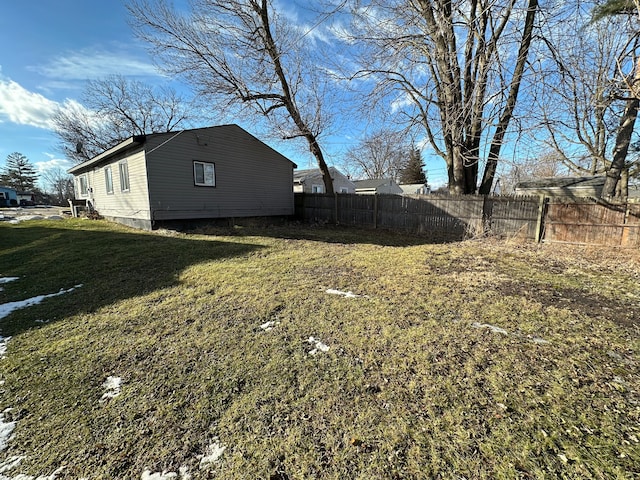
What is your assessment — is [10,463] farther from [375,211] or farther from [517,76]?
[375,211]

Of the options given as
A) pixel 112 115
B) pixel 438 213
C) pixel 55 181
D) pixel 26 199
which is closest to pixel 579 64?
pixel 438 213

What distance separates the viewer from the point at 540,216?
754 cm

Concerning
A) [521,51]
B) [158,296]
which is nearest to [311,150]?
[521,51]

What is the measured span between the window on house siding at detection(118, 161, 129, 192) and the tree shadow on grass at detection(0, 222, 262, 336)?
2194 millimetres

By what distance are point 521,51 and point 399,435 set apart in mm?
9258

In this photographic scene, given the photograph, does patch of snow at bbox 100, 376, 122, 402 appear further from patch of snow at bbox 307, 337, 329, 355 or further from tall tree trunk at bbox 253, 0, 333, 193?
tall tree trunk at bbox 253, 0, 333, 193

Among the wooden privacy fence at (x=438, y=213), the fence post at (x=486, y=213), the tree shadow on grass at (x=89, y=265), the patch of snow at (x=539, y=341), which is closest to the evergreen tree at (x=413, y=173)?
the wooden privacy fence at (x=438, y=213)

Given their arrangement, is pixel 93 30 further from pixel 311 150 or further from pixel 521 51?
pixel 521 51

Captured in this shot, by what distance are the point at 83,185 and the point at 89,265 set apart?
14371mm

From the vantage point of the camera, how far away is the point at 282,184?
42.7ft

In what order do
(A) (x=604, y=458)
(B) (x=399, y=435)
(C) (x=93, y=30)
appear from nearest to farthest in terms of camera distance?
(A) (x=604, y=458) < (B) (x=399, y=435) < (C) (x=93, y=30)

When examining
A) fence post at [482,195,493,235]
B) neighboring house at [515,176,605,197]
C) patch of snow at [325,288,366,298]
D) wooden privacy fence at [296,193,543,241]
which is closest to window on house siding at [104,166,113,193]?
wooden privacy fence at [296,193,543,241]

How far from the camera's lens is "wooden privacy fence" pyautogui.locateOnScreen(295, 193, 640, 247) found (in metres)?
6.66

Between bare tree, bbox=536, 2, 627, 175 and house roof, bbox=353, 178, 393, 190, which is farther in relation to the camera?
house roof, bbox=353, 178, 393, 190
